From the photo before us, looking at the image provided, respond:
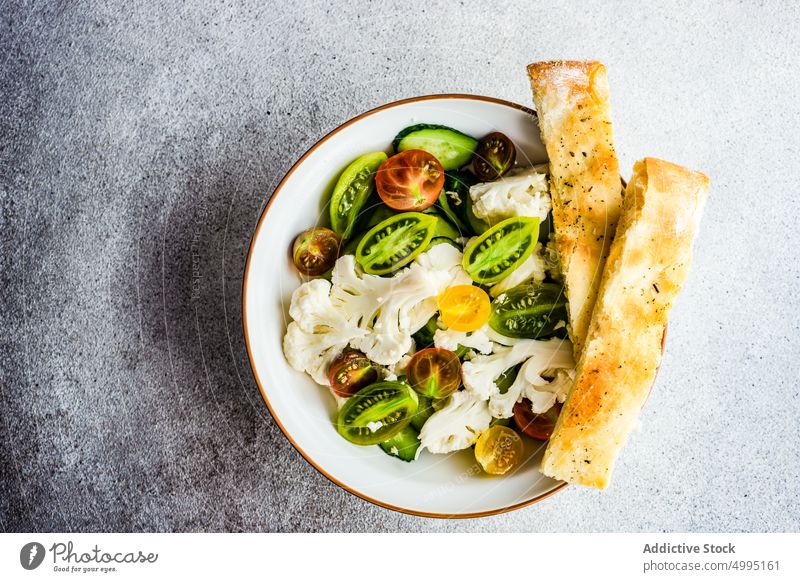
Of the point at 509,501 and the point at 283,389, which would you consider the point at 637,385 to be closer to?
the point at 509,501

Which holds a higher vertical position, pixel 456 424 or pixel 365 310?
pixel 365 310

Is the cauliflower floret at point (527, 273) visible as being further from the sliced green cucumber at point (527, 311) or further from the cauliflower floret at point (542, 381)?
the cauliflower floret at point (542, 381)

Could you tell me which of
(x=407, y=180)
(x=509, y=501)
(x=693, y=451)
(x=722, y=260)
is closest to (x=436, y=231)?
(x=407, y=180)

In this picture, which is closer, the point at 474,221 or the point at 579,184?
the point at 579,184

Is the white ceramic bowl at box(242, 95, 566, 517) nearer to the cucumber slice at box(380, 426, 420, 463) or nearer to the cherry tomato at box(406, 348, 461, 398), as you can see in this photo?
the cucumber slice at box(380, 426, 420, 463)

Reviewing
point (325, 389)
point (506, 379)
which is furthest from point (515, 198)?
point (325, 389)

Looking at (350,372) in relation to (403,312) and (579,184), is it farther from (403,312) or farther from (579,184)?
(579,184)
